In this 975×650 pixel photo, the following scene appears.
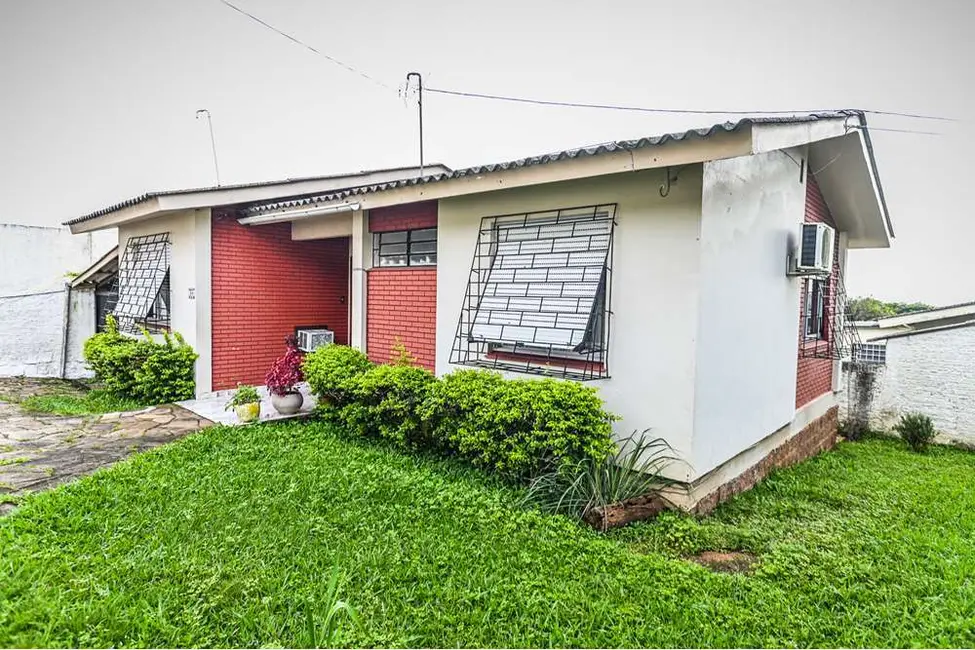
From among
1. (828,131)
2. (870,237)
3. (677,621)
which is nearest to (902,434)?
(870,237)

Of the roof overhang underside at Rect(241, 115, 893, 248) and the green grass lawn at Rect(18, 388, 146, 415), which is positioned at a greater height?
A: the roof overhang underside at Rect(241, 115, 893, 248)

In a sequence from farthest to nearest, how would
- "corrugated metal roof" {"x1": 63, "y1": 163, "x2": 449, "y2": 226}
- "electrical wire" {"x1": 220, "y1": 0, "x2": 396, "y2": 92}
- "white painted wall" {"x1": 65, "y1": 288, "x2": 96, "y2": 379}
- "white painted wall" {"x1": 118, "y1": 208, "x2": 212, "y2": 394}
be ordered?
"white painted wall" {"x1": 65, "y1": 288, "x2": 96, "y2": 379} < "white painted wall" {"x1": 118, "y1": 208, "x2": 212, "y2": 394} < "electrical wire" {"x1": 220, "y1": 0, "x2": 396, "y2": 92} < "corrugated metal roof" {"x1": 63, "y1": 163, "x2": 449, "y2": 226}

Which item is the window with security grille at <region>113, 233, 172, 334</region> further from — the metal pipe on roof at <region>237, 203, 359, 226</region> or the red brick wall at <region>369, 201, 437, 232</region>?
the red brick wall at <region>369, 201, 437, 232</region>

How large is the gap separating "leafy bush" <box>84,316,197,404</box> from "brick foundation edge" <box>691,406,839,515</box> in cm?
966

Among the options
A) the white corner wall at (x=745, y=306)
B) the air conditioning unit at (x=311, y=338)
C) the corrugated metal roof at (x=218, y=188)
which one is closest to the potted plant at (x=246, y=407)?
the air conditioning unit at (x=311, y=338)

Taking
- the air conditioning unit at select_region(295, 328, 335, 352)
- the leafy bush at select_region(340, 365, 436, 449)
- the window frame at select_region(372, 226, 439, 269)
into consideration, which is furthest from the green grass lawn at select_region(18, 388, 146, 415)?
the window frame at select_region(372, 226, 439, 269)

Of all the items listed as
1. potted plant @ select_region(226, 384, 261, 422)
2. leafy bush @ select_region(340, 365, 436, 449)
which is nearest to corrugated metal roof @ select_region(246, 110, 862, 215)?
leafy bush @ select_region(340, 365, 436, 449)

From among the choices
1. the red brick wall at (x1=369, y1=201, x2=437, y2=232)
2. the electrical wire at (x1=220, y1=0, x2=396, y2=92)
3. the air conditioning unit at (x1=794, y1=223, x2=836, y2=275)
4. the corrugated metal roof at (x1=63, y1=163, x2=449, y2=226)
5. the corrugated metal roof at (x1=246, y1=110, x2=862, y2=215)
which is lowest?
the air conditioning unit at (x1=794, y1=223, x2=836, y2=275)

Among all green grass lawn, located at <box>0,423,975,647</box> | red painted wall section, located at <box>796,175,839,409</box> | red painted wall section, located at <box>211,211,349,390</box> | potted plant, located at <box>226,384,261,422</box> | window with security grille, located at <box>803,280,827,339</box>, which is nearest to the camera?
green grass lawn, located at <box>0,423,975,647</box>

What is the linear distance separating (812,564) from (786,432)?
4379 mm

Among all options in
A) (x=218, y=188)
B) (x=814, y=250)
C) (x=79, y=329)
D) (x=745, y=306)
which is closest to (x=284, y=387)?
(x=218, y=188)

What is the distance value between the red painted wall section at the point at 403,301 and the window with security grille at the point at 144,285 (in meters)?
5.34

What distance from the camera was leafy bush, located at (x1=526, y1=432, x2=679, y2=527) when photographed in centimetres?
529

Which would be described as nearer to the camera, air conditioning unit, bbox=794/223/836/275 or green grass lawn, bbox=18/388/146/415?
air conditioning unit, bbox=794/223/836/275
